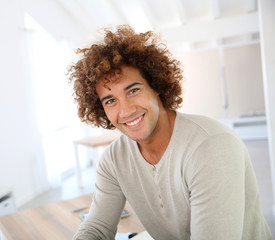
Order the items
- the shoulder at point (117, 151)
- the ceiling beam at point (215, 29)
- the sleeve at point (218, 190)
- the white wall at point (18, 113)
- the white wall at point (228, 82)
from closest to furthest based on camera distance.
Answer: the sleeve at point (218, 190), the shoulder at point (117, 151), the white wall at point (18, 113), the ceiling beam at point (215, 29), the white wall at point (228, 82)

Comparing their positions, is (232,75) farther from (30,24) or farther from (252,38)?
(30,24)

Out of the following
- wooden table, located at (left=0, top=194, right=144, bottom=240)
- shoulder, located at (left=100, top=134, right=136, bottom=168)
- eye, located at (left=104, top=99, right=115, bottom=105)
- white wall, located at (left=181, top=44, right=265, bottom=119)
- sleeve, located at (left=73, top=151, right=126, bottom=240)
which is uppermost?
white wall, located at (left=181, top=44, right=265, bottom=119)

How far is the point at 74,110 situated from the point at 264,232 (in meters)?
4.44

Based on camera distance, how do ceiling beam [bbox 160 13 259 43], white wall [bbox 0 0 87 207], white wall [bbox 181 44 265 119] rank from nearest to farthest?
white wall [bbox 0 0 87 207]
ceiling beam [bbox 160 13 259 43]
white wall [bbox 181 44 265 119]

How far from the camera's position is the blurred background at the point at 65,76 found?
3.66 metres

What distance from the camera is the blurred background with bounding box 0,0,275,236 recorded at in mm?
3656

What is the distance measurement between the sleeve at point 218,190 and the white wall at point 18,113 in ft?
10.3

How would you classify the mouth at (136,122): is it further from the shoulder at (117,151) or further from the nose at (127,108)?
the shoulder at (117,151)

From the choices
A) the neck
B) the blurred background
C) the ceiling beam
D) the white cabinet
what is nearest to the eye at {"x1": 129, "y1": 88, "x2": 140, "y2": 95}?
the neck

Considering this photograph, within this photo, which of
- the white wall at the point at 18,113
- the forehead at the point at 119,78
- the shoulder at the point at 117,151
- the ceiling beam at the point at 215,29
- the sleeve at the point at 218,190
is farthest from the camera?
the ceiling beam at the point at 215,29

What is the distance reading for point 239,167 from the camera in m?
0.86

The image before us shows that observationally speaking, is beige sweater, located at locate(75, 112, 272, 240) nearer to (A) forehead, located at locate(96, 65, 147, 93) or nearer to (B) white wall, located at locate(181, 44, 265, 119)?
(A) forehead, located at locate(96, 65, 147, 93)

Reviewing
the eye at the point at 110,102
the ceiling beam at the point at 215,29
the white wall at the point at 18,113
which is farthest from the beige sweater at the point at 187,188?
the ceiling beam at the point at 215,29

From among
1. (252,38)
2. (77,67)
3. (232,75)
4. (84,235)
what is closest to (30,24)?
(77,67)
